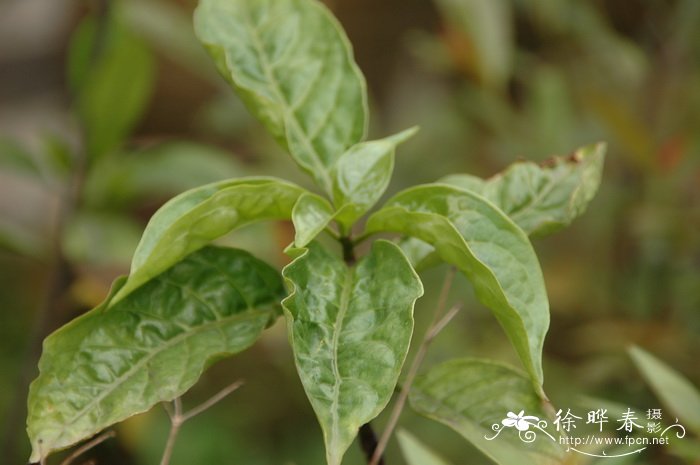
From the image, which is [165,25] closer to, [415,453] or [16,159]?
[16,159]

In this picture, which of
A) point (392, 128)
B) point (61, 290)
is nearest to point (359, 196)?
point (61, 290)

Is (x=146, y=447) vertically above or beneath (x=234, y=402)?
above

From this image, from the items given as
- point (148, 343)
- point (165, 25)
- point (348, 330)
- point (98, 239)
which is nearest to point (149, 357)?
point (148, 343)

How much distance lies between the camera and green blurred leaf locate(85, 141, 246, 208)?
3.88 ft

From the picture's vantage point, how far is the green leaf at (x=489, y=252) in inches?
19.7

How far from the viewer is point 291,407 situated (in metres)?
1.63

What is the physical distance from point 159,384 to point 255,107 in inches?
8.7

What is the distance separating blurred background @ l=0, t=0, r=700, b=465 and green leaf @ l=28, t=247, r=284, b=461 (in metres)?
0.35

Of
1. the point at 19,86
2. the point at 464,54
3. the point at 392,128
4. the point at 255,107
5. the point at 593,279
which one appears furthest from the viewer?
the point at 19,86

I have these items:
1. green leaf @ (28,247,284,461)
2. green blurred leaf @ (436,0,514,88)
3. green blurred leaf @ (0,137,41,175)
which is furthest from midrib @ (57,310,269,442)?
green blurred leaf @ (436,0,514,88)

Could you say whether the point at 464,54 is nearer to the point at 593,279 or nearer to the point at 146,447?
the point at 593,279

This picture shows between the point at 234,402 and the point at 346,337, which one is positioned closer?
the point at 346,337

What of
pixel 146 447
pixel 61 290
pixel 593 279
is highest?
pixel 61 290
